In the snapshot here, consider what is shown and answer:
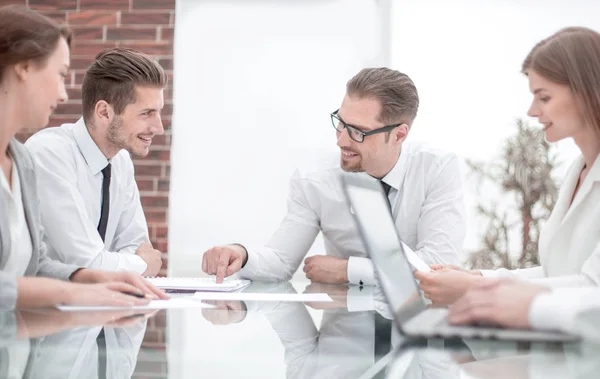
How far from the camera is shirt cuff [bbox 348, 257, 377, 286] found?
224cm

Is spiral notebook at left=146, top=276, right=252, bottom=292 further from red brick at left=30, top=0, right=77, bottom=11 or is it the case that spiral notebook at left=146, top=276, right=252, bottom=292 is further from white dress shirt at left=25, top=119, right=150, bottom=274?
red brick at left=30, top=0, right=77, bottom=11

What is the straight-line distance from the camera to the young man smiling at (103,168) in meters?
2.14

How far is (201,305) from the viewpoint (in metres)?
1.53

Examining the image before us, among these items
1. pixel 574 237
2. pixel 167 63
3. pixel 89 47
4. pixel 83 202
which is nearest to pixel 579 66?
pixel 574 237

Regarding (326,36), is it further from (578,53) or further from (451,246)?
(578,53)

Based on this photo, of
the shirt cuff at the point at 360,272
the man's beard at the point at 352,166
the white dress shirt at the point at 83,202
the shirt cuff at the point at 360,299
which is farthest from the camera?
the man's beard at the point at 352,166

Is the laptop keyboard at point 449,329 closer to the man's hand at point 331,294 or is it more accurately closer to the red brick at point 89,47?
the man's hand at point 331,294

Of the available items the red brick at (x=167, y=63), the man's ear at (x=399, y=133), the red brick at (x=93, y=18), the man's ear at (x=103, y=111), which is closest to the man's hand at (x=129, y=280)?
the man's ear at (x=103, y=111)

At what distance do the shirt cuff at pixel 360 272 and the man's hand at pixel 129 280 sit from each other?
0.80m

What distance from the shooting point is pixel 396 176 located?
2629 mm

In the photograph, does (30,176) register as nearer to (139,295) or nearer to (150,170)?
(139,295)

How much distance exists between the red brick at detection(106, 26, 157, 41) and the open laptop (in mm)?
2885

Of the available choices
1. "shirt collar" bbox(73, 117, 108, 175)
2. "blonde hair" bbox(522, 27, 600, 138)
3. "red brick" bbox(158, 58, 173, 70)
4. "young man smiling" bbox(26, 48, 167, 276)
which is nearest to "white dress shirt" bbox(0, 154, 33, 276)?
"young man smiling" bbox(26, 48, 167, 276)

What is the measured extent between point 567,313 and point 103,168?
186 cm
